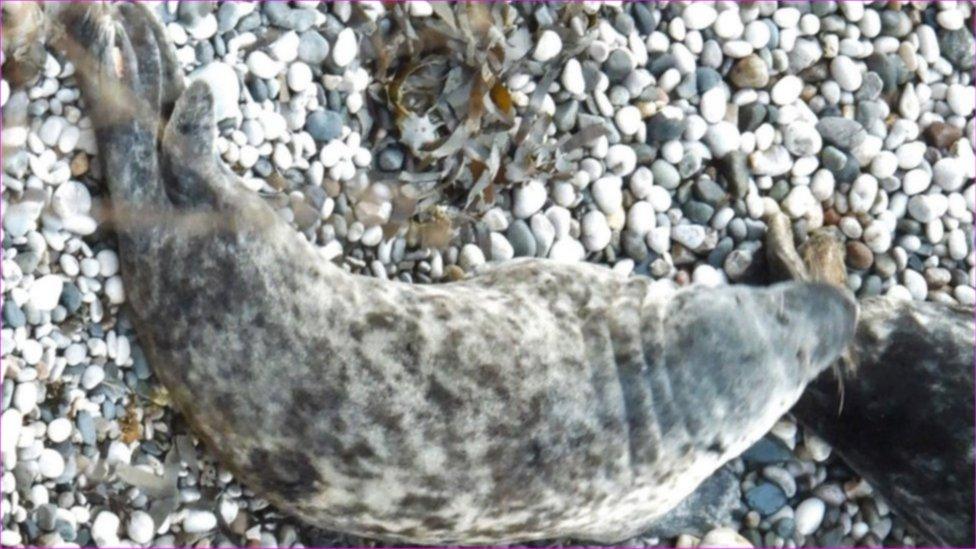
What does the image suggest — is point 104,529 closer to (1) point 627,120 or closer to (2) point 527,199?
(2) point 527,199

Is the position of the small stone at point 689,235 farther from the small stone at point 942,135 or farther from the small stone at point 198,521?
the small stone at point 198,521

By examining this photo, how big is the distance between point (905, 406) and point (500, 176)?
1.42m

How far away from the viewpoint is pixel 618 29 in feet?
16.5

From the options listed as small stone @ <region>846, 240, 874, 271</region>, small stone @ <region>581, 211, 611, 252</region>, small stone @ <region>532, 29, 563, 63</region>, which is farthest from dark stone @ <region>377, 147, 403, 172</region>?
small stone @ <region>846, 240, 874, 271</region>

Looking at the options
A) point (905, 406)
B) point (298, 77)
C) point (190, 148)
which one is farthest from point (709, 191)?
point (190, 148)

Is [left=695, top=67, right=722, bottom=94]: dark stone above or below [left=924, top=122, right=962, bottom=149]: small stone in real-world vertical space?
above

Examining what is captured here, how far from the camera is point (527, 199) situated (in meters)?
4.82

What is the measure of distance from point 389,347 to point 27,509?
39.5 inches

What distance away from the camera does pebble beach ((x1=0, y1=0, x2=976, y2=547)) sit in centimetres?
409

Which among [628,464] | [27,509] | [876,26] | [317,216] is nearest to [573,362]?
[628,464]

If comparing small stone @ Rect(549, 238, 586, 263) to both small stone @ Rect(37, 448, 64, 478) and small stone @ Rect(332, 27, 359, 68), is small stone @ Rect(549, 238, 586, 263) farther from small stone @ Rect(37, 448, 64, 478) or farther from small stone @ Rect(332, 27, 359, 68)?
small stone @ Rect(37, 448, 64, 478)

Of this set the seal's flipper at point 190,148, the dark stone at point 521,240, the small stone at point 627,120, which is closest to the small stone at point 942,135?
the small stone at point 627,120

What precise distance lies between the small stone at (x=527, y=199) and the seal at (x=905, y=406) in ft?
2.66

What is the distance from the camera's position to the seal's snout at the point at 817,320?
4.61 m
